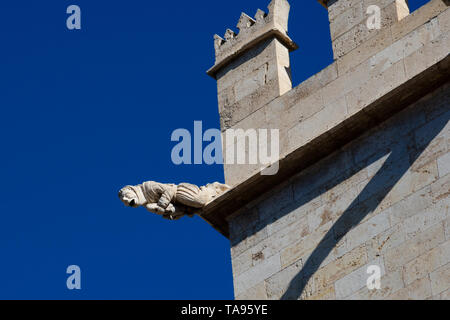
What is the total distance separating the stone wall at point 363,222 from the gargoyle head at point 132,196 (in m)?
1.03

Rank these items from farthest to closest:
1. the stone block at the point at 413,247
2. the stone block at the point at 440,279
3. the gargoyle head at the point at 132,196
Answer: the gargoyle head at the point at 132,196 < the stone block at the point at 413,247 < the stone block at the point at 440,279

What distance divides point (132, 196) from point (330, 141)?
2.06m

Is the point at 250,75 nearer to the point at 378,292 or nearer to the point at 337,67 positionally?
the point at 337,67

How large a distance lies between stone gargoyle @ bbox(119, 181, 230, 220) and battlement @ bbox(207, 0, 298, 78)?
1.51 metres

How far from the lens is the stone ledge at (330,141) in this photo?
13.6 meters

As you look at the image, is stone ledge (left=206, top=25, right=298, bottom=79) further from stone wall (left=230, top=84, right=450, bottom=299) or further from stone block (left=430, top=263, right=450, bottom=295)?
stone block (left=430, top=263, right=450, bottom=295)

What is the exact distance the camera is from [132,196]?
48.7 ft

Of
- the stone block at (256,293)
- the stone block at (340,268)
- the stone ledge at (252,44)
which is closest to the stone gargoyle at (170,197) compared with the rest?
the stone block at (256,293)

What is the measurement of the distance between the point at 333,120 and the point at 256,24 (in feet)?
6.19

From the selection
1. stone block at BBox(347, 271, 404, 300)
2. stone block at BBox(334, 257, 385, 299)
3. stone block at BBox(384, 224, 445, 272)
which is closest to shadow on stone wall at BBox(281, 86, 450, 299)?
stone block at BBox(334, 257, 385, 299)

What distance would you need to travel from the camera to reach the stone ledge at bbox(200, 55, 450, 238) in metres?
13.6

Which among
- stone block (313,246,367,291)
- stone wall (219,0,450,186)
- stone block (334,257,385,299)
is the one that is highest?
stone wall (219,0,450,186)

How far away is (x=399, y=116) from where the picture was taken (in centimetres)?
1381

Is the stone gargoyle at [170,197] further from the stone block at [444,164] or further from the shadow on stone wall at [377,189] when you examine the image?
the stone block at [444,164]
